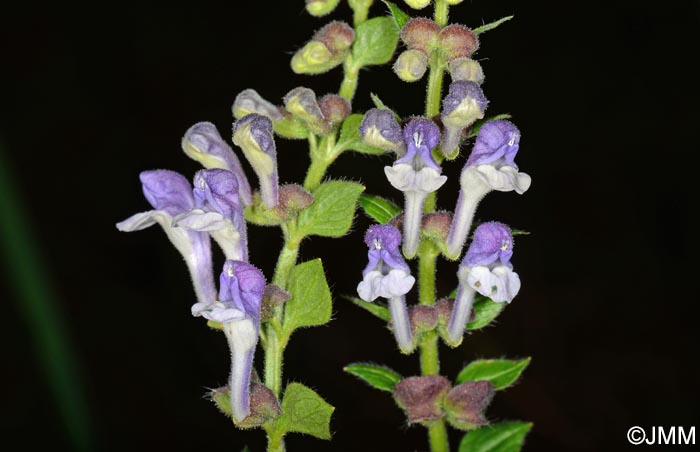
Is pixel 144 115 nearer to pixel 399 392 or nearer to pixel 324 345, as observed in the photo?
pixel 324 345

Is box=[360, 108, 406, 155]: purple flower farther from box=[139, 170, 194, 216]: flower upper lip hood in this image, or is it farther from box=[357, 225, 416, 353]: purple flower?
box=[139, 170, 194, 216]: flower upper lip hood

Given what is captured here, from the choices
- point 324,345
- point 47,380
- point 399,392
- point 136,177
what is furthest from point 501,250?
point 136,177

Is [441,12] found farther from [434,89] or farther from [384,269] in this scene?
[384,269]

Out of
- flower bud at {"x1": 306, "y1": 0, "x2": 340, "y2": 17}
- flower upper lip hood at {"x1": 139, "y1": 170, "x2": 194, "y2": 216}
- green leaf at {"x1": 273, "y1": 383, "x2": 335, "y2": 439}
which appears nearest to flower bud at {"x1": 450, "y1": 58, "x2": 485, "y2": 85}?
flower bud at {"x1": 306, "y1": 0, "x2": 340, "y2": 17}

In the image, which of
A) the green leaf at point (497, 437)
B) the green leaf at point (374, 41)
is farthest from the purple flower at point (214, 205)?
the green leaf at point (497, 437)

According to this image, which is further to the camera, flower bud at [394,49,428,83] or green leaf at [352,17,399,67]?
green leaf at [352,17,399,67]
